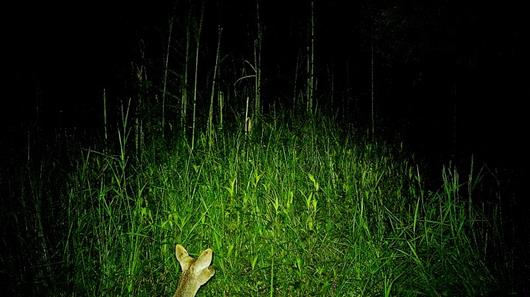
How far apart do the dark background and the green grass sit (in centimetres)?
110

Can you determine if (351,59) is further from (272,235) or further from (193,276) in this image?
(193,276)

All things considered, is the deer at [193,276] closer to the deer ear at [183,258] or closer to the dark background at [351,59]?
the deer ear at [183,258]

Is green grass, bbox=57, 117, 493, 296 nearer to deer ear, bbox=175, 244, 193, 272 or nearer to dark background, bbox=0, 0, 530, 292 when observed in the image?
deer ear, bbox=175, 244, 193, 272

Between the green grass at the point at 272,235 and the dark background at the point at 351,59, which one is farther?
the dark background at the point at 351,59

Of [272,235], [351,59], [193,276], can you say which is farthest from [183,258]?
[351,59]

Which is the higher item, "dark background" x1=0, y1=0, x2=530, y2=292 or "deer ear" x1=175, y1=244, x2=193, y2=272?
"dark background" x1=0, y1=0, x2=530, y2=292

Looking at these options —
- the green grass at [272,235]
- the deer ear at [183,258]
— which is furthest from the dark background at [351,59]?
the deer ear at [183,258]

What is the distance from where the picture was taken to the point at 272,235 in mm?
1786

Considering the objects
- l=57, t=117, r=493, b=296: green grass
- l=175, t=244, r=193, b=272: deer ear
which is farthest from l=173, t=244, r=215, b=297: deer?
l=57, t=117, r=493, b=296: green grass

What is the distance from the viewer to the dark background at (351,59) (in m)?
3.37

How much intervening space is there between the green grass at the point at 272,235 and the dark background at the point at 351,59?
1.10m

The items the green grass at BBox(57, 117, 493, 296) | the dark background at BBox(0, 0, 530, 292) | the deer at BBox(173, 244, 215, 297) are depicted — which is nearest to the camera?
the deer at BBox(173, 244, 215, 297)

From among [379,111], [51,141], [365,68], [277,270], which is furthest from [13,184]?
[365,68]

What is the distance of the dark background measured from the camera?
337cm
